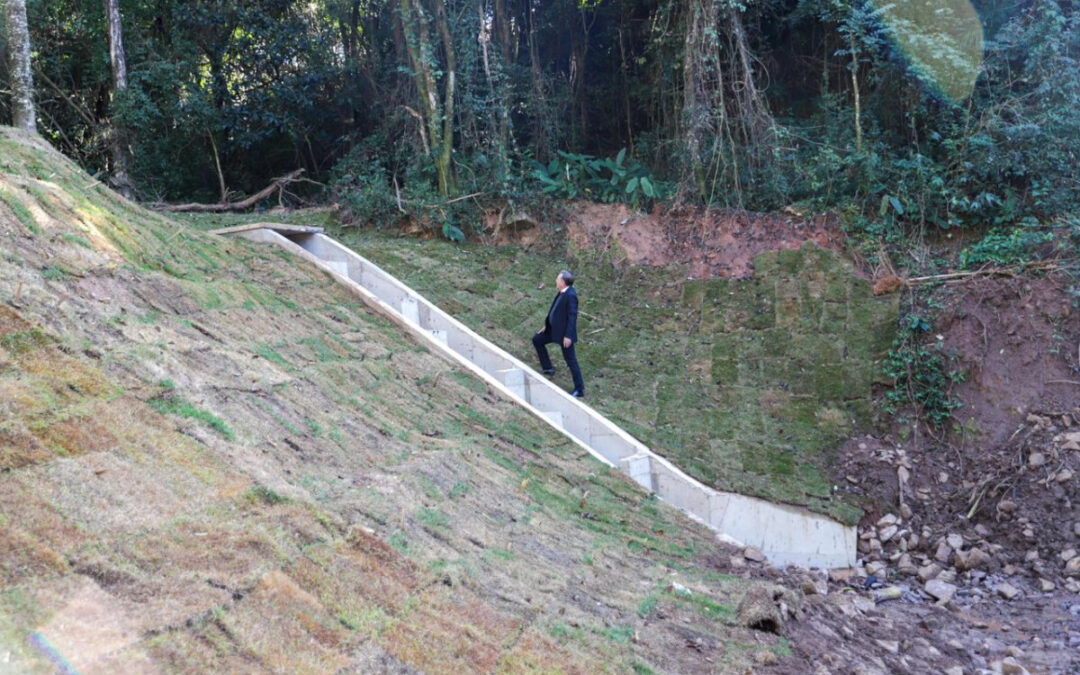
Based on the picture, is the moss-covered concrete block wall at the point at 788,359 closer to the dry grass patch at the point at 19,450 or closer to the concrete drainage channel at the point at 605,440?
the concrete drainage channel at the point at 605,440

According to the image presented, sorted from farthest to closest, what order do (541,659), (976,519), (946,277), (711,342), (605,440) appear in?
1. (711,342)
2. (946,277)
3. (605,440)
4. (976,519)
5. (541,659)

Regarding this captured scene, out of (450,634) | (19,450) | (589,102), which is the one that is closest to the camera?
(19,450)

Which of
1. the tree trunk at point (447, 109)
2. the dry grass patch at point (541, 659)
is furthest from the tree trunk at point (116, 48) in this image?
the dry grass patch at point (541, 659)

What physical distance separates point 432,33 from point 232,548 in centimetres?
1203

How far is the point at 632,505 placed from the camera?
25.9 ft

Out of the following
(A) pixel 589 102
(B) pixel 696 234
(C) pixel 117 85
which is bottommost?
(B) pixel 696 234

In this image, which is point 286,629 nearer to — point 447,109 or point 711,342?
point 711,342

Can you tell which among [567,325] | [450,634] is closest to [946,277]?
[567,325]

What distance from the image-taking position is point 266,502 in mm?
4727

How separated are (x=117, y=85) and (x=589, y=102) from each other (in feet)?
27.5

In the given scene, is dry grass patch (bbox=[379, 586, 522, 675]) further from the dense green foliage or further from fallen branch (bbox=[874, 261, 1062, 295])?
the dense green foliage

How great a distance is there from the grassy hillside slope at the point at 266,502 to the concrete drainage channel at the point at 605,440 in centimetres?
38

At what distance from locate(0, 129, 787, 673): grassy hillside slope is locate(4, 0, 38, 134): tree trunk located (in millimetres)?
1202

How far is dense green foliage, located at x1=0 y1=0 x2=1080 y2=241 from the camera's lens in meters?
11.9
